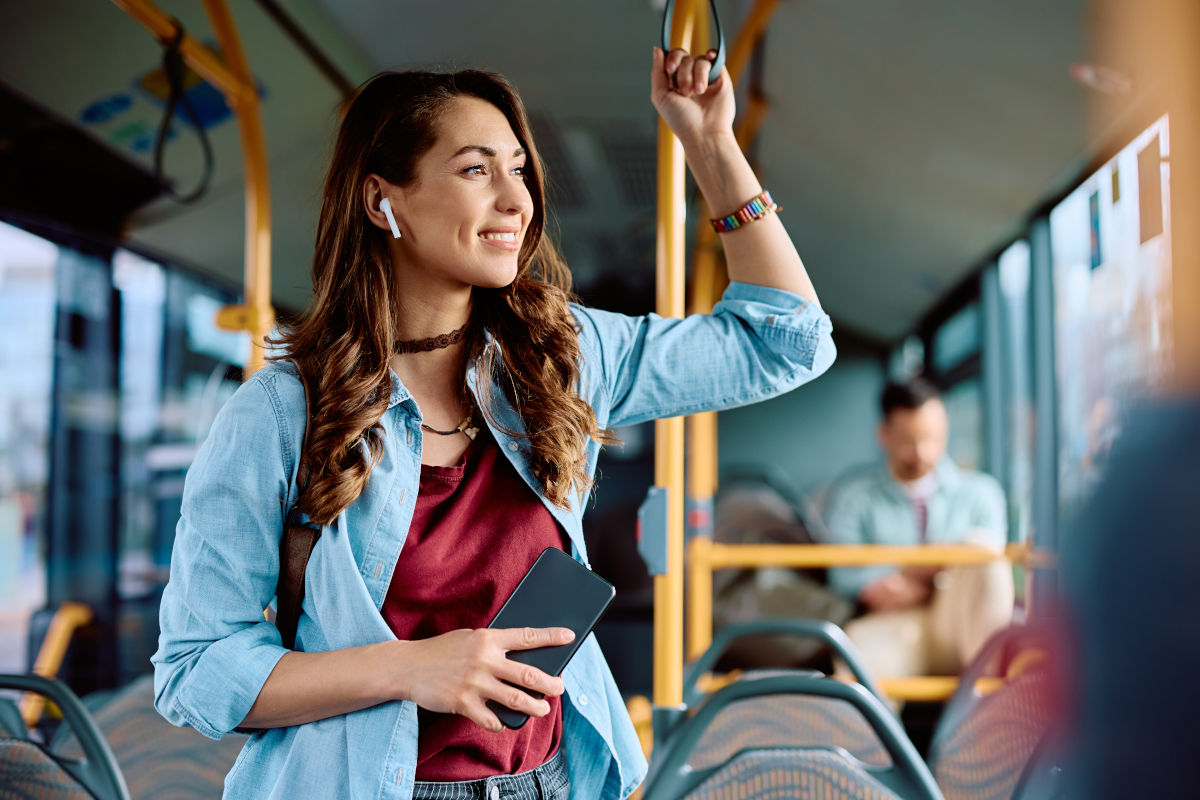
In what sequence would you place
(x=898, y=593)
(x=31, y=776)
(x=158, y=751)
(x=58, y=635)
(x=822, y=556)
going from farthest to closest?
(x=898, y=593) < (x=58, y=635) < (x=822, y=556) < (x=158, y=751) < (x=31, y=776)

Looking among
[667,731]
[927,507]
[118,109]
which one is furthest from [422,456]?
[927,507]

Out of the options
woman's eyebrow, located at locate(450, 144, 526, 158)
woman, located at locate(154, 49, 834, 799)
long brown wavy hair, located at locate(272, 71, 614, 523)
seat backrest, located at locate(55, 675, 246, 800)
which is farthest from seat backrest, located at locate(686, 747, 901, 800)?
seat backrest, located at locate(55, 675, 246, 800)

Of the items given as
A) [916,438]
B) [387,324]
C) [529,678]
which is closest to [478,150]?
[387,324]

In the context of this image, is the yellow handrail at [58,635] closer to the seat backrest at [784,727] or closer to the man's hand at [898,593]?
the seat backrest at [784,727]

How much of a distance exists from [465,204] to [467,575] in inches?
15.2

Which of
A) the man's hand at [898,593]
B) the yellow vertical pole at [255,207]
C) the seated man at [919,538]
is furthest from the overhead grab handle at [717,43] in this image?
the man's hand at [898,593]

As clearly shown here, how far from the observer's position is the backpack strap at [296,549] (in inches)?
37.1

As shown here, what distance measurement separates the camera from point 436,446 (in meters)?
1.05

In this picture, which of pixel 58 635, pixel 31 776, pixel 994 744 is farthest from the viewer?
pixel 58 635

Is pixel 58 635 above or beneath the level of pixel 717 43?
beneath

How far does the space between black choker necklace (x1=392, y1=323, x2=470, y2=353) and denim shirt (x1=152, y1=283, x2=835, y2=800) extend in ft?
0.25

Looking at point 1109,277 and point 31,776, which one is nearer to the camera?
point 31,776

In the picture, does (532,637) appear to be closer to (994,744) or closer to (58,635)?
(994,744)

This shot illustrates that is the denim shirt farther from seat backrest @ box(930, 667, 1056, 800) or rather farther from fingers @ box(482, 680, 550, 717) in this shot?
seat backrest @ box(930, 667, 1056, 800)
